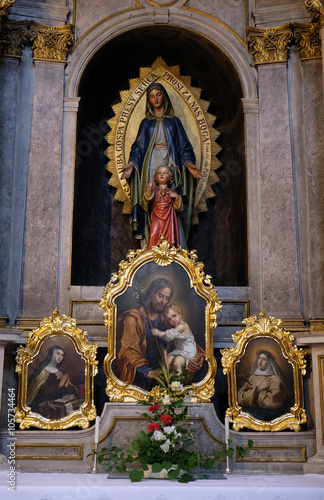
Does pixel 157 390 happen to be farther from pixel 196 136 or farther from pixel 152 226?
pixel 196 136

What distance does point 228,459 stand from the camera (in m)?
6.23

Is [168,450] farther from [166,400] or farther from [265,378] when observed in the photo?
[265,378]

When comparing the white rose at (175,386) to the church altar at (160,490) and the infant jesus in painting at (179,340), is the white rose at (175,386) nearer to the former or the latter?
the infant jesus in painting at (179,340)

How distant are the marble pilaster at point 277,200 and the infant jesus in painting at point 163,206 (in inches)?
42.2

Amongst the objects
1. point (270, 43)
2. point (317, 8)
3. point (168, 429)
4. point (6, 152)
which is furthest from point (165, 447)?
point (270, 43)

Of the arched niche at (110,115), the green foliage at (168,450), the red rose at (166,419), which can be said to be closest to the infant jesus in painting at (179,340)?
the green foliage at (168,450)

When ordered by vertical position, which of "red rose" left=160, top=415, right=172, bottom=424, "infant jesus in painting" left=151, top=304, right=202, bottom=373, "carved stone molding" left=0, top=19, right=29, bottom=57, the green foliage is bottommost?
the green foliage

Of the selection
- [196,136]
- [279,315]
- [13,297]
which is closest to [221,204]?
[196,136]

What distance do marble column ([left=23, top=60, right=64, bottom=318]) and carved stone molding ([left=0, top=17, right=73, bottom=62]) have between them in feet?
0.46

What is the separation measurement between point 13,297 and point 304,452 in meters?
3.64

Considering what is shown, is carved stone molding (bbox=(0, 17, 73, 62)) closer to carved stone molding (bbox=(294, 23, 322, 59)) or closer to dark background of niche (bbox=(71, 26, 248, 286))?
dark background of niche (bbox=(71, 26, 248, 286))

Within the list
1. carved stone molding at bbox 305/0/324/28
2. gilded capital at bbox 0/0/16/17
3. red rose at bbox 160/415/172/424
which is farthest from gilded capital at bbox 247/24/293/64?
red rose at bbox 160/415/172/424

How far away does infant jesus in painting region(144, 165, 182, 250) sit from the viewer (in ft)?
26.6

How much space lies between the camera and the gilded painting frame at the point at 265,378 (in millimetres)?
6711
